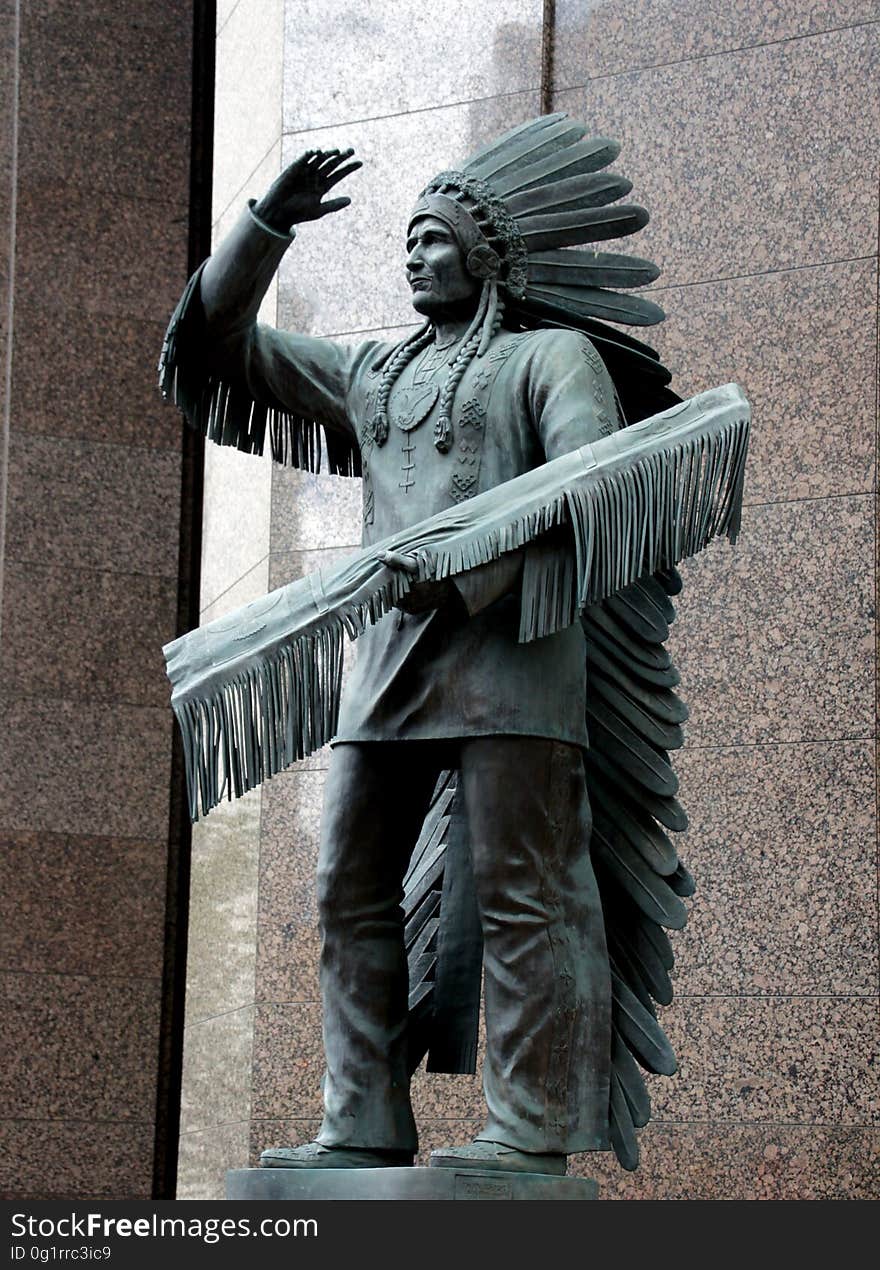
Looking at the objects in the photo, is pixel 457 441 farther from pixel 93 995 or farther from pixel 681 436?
pixel 93 995

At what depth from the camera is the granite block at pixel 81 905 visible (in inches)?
372

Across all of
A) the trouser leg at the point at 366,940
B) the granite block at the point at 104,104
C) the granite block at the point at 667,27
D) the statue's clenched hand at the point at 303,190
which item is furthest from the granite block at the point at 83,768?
the statue's clenched hand at the point at 303,190

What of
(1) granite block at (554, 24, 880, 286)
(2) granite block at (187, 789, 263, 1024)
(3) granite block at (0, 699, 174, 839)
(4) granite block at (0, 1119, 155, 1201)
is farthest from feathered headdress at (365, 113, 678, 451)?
(4) granite block at (0, 1119, 155, 1201)

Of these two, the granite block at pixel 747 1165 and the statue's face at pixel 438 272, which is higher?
the statue's face at pixel 438 272

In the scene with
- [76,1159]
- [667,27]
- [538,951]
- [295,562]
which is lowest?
[76,1159]

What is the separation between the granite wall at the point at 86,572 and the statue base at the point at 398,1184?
153 inches

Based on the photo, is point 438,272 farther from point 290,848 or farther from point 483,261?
point 290,848

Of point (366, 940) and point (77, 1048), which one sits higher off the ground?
point (366, 940)

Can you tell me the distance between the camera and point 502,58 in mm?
8797

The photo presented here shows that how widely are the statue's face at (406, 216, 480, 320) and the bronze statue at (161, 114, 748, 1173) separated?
0.01m

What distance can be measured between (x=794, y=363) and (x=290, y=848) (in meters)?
2.56

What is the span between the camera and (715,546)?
7.91 metres

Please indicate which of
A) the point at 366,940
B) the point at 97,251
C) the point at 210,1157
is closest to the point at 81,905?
the point at 210,1157

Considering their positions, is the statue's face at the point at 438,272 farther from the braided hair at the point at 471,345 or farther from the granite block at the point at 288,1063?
the granite block at the point at 288,1063
